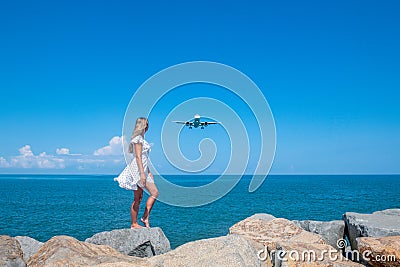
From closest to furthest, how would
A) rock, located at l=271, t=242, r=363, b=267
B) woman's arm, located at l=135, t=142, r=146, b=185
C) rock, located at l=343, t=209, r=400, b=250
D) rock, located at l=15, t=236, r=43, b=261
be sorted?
1. rock, located at l=271, t=242, r=363, b=267
2. rock, located at l=343, t=209, r=400, b=250
3. rock, located at l=15, t=236, r=43, b=261
4. woman's arm, located at l=135, t=142, r=146, b=185

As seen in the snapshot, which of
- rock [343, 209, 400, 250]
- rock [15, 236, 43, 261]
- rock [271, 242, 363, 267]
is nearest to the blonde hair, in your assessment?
rock [15, 236, 43, 261]

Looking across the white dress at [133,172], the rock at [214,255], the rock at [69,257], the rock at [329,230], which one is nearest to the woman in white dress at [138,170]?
the white dress at [133,172]

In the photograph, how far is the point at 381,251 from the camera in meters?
6.75

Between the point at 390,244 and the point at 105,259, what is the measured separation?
198 inches

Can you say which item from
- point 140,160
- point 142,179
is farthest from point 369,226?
point 140,160

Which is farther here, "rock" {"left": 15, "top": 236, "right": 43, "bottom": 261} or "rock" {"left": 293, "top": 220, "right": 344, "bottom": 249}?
"rock" {"left": 293, "top": 220, "right": 344, "bottom": 249}

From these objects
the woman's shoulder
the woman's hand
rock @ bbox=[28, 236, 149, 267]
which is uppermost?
the woman's shoulder

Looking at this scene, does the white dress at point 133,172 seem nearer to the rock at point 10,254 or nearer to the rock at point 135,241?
the rock at point 135,241

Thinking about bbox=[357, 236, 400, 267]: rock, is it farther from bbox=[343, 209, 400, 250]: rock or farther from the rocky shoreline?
bbox=[343, 209, 400, 250]: rock

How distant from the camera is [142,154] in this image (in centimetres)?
981

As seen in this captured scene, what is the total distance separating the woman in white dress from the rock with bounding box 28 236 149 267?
263 centimetres

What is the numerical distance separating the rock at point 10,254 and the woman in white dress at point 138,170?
323cm

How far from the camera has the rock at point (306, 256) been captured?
6539 mm

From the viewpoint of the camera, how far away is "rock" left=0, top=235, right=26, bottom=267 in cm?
607
